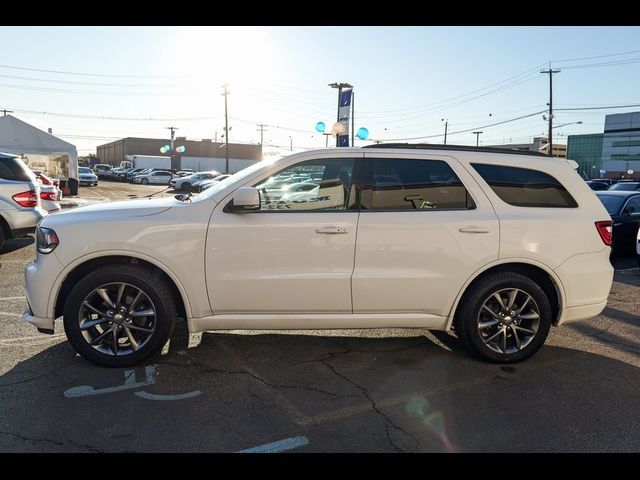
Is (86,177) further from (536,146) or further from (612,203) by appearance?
(536,146)

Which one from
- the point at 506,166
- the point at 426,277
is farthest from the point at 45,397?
the point at 506,166

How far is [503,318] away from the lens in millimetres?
3951

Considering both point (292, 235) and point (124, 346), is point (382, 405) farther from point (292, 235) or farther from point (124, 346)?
point (124, 346)

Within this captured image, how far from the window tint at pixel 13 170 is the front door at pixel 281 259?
6.57 meters

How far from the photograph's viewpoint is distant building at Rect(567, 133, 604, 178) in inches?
4082

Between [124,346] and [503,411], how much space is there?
300cm

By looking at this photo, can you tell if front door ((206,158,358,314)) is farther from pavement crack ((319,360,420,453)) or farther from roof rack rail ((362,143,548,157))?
roof rack rail ((362,143,548,157))

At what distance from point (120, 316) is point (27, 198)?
604 centimetres

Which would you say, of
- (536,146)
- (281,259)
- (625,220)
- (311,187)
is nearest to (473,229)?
(311,187)

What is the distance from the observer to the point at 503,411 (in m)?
3.21

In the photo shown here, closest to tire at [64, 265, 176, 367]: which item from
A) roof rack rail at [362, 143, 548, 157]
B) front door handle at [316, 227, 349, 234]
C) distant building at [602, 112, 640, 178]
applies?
front door handle at [316, 227, 349, 234]

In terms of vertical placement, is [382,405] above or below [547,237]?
below
